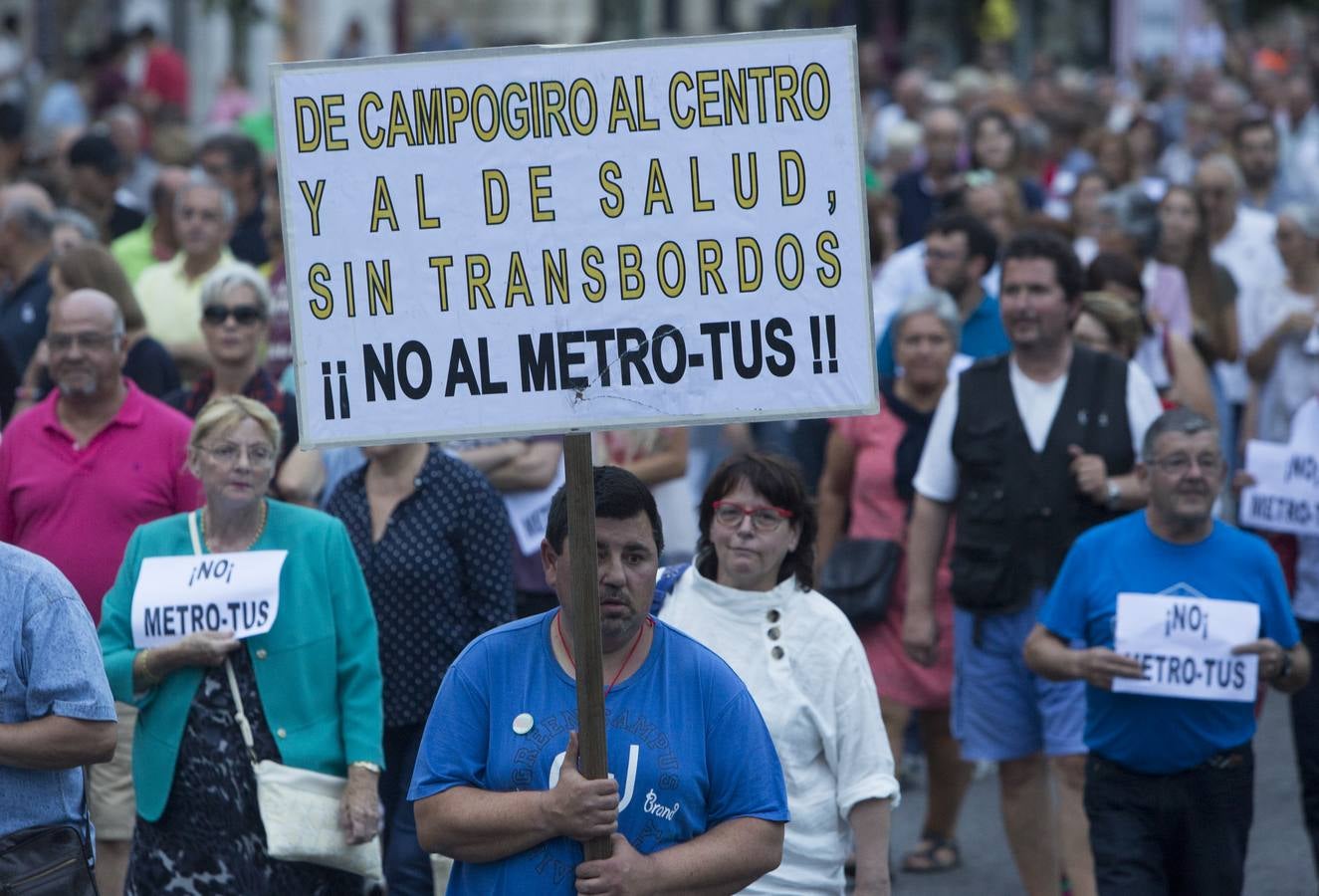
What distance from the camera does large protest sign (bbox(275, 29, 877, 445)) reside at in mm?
4082

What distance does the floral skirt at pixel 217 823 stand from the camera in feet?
18.6

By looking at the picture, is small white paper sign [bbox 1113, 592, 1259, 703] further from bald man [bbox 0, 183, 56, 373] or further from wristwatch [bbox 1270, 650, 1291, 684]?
bald man [bbox 0, 183, 56, 373]

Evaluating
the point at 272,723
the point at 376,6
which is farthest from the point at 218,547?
the point at 376,6

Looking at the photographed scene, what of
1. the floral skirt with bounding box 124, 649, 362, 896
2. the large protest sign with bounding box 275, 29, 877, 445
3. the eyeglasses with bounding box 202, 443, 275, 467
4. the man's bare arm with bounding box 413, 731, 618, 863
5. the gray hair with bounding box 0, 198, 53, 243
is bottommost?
the floral skirt with bounding box 124, 649, 362, 896

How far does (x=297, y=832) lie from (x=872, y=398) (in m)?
2.27

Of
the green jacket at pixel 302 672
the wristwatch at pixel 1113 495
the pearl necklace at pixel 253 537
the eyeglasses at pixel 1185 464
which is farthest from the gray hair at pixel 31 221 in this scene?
the eyeglasses at pixel 1185 464

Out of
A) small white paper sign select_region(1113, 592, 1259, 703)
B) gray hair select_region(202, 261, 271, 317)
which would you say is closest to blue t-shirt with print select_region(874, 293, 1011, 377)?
gray hair select_region(202, 261, 271, 317)

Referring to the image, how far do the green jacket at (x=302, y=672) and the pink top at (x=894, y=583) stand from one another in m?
2.40

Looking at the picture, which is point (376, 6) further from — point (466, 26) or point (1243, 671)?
point (1243, 671)

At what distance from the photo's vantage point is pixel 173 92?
21938 millimetres

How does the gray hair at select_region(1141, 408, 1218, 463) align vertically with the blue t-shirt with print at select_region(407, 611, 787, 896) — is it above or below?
above

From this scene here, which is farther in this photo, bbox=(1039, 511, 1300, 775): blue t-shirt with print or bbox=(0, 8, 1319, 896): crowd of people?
bbox=(1039, 511, 1300, 775): blue t-shirt with print

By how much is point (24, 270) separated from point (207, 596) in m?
4.82

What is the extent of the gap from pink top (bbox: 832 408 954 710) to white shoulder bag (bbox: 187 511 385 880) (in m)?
2.57
